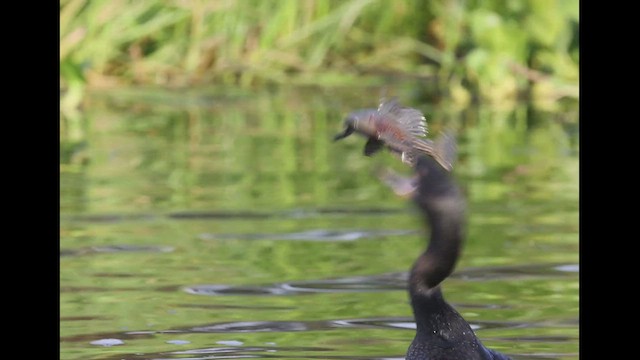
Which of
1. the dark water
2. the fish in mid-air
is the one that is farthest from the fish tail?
the dark water

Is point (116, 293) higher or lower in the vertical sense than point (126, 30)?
lower

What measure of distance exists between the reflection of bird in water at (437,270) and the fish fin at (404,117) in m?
0.08

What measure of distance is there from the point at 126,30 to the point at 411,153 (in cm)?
1427

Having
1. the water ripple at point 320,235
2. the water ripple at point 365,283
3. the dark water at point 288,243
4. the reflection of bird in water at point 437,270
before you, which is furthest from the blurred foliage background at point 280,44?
the reflection of bird in water at point 437,270

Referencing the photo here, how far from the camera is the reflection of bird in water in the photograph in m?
4.15

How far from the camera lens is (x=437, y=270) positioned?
4.22 metres

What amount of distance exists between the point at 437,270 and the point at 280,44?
14456 mm

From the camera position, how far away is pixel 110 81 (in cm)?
1855

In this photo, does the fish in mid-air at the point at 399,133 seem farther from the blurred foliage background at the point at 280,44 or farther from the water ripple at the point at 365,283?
the blurred foliage background at the point at 280,44

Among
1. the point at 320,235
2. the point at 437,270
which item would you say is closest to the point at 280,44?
the point at 320,235

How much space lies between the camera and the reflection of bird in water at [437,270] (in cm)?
415

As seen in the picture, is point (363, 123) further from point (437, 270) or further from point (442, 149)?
point (437, 270)
